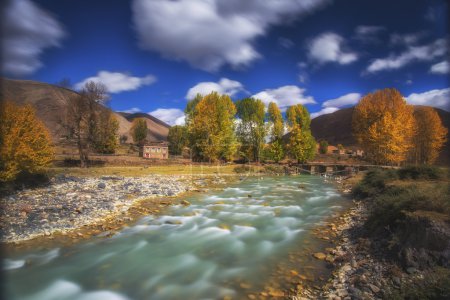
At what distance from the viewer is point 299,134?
178ft

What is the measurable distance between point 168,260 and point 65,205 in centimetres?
854

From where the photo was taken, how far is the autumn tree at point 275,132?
181 feet

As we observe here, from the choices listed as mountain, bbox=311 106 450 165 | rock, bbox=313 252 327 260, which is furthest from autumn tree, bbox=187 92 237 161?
mountain, bbox=311 106 450 165

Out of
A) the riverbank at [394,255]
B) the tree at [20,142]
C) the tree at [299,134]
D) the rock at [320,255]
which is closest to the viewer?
the riverbank at [394,255]

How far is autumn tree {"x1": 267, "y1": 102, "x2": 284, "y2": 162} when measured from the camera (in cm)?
5526

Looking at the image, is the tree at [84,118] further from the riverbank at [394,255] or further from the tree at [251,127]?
the riverbank at [394,255]

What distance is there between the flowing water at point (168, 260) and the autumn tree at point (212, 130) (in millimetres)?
33118

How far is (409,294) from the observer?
5242mm

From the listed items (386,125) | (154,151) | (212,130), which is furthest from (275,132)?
(154,151)

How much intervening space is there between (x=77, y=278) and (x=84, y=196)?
10334 mm

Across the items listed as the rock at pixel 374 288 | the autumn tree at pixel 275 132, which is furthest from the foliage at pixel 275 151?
the rock at pixel 374 288

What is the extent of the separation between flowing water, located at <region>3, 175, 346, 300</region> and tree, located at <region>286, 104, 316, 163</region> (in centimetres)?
4126

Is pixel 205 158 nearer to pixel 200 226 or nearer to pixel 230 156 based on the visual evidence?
pixel 230 156

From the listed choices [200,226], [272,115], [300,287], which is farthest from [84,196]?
→ [272,115]
